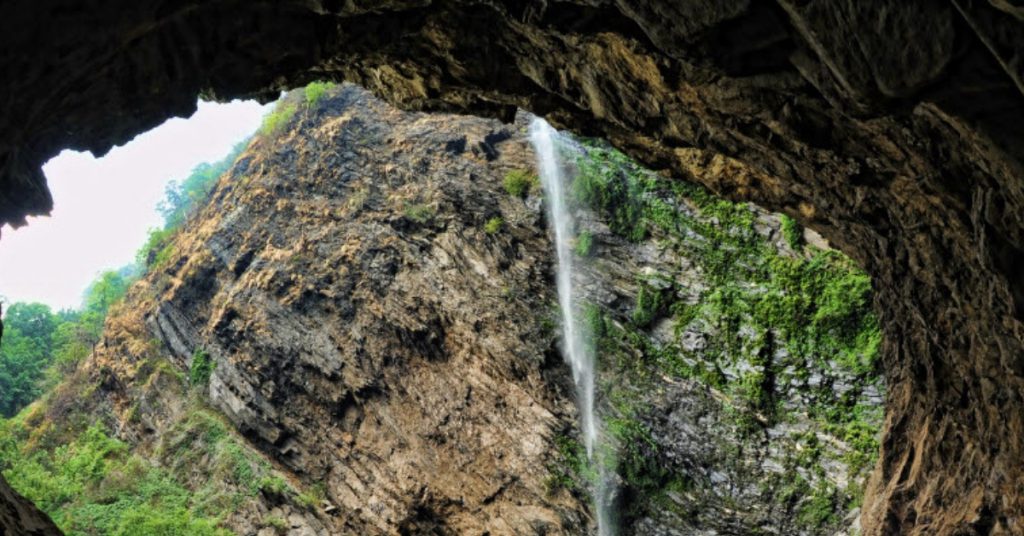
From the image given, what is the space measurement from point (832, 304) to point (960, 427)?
296 inches

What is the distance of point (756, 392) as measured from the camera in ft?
53.9

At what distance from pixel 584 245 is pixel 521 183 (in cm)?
277

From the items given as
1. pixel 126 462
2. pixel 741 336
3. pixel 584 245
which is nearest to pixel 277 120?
pixel 126 462

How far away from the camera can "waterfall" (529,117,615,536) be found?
56.4 ft

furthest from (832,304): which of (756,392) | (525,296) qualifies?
(525,296)

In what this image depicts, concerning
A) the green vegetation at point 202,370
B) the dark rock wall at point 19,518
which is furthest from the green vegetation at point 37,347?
the dark rock wall at point 19,518

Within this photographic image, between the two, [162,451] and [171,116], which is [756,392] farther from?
[162,451]

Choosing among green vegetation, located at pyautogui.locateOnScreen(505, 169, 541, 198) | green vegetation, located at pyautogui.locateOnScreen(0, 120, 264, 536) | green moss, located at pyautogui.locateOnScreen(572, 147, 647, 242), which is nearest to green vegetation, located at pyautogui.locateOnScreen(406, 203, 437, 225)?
green vegetation, located at pyautogui.locateOnScreen(505, 169, 541, 198)

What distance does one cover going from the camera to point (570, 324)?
1870cm

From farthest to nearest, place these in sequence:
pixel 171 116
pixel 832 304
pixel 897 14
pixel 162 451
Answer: pixel 162 451 < pixel 832 304 < pixel 171 116 < pixel 897 14

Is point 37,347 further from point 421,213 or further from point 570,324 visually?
point 570,324

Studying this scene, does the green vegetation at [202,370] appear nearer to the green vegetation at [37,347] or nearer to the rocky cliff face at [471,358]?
the rocky cliff face at [471,358]

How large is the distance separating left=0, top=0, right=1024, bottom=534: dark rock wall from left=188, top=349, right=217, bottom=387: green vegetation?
1468 cm

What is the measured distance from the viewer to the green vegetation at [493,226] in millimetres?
19797
